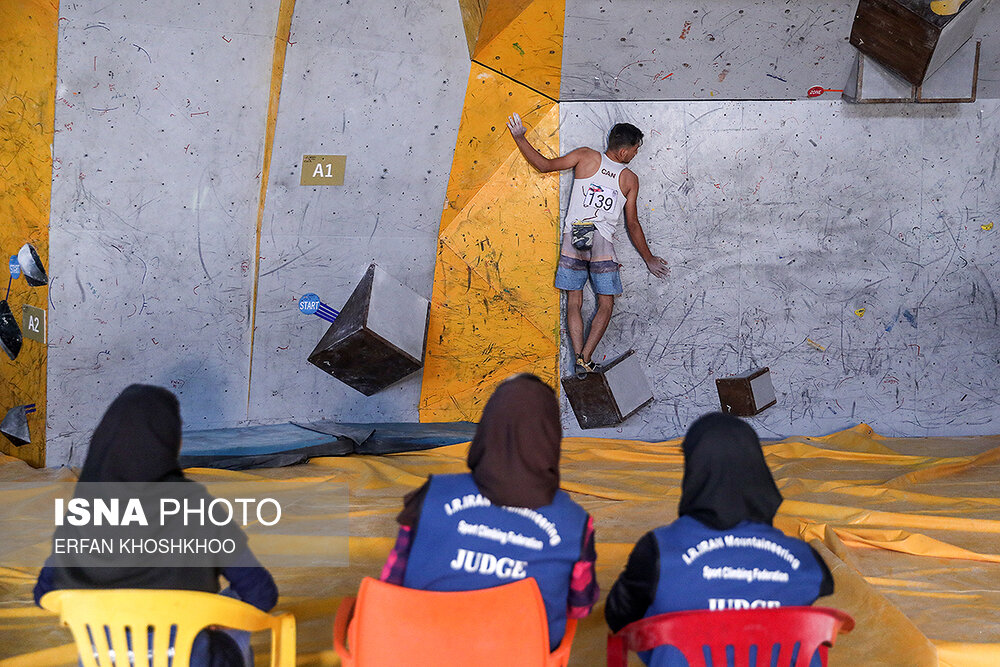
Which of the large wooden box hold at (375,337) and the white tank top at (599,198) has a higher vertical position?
the white tank top at (599,198)

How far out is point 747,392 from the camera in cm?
519

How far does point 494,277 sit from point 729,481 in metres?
3.49

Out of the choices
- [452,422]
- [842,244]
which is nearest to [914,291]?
[842,244]

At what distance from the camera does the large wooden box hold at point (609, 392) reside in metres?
5.02

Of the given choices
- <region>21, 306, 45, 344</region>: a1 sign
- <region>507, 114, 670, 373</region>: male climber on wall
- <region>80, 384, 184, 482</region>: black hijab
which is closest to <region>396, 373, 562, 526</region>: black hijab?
<region>80, 384, 184, 482</region>: black hijab

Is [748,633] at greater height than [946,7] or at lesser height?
lesser

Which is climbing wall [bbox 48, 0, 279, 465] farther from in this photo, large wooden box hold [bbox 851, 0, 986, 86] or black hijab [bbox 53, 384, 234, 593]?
large wooden box hold [bbox 851, 0, 986, 86]

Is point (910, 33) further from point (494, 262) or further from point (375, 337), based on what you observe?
point (375, 337)

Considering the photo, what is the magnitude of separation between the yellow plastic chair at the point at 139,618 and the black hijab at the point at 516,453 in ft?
1.40

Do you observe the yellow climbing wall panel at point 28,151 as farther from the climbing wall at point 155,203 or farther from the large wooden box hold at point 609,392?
the large wooden box hold at point 609,392

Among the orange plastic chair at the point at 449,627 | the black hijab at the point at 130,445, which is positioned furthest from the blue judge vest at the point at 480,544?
the black hijab at the point at 130,445

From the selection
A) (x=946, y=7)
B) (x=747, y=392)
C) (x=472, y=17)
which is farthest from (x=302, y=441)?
(x=946, y=7)

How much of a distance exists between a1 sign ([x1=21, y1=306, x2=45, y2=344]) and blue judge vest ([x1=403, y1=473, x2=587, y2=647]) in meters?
3.67

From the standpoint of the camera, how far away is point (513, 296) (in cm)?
518
